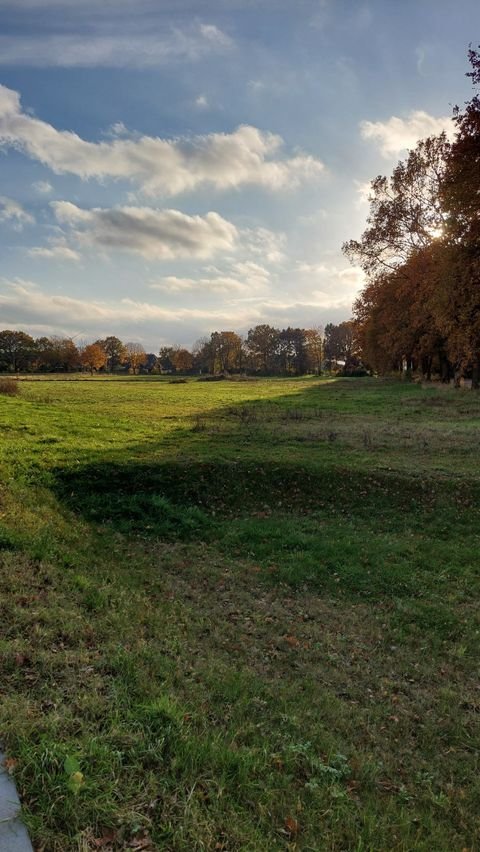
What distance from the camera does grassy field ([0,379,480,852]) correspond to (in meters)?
3.62

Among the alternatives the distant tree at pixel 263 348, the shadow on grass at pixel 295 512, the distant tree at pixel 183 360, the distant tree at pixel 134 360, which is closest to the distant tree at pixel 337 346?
the distant tree at pixel 263 348

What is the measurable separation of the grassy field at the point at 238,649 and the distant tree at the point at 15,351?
98951mm

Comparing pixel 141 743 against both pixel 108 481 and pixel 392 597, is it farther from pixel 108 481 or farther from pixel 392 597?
pixel 108 481

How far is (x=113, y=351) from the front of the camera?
136125 mm

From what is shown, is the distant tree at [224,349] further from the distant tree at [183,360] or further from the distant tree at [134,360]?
the distant tree at [134,360]

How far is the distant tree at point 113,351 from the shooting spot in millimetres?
135375

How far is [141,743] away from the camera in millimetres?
3955

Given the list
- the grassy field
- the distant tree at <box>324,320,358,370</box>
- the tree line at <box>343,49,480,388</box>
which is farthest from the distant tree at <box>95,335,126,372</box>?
the grassy field

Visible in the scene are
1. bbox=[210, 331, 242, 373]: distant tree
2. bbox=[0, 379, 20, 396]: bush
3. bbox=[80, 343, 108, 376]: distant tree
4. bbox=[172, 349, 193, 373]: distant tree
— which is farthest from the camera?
bbox=[172, 349, 193, 373]: distant tree

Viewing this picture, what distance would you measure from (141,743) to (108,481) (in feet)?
28.9

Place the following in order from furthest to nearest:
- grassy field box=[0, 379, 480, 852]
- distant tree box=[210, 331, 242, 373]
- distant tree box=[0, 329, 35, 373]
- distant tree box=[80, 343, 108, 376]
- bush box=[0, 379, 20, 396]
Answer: distant tree box=[210, 331, 242, 373], distant tree box=[80, 343, 108, 376], distant tree box=[0, 329, 35, 373], bush box=[0, 379, 20, 396], grassy field box=[0, 379, 480, 852]

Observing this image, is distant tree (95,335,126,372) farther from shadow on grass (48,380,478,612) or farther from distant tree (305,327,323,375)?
shadow on grass (48,380,478,612)

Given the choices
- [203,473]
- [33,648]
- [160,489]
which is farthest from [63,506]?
[33,648]

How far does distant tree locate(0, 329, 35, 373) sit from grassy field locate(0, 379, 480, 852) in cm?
9895
